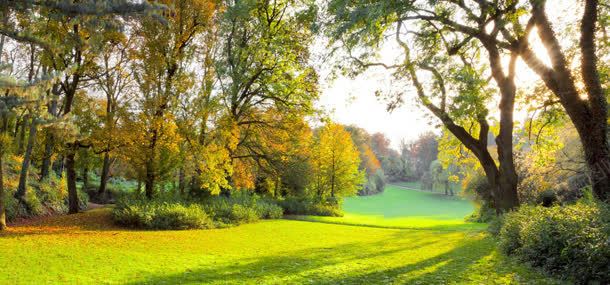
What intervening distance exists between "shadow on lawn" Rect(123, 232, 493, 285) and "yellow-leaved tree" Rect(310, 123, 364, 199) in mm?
20215

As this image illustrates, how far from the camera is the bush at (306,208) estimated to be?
2660 centimetres

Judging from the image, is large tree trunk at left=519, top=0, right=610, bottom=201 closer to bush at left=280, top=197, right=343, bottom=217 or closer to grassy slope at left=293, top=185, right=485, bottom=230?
bush at left=280, top=197, right=343, bottom=217

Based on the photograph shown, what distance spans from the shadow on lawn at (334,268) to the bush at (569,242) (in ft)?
4.67

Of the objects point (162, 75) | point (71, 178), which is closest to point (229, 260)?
point (162, 75)

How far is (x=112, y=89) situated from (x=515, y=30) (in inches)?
935

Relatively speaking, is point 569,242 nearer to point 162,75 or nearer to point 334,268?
point 334,268

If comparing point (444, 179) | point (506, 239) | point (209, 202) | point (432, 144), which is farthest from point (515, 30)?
point (432, 144)

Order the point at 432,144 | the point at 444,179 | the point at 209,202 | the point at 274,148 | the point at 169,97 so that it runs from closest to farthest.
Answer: the point at 169,97, the point at 209,202, the point at 274,148, the point at 444,179, the point at 432,144

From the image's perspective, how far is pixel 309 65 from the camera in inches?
804

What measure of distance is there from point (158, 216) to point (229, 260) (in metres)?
6.95

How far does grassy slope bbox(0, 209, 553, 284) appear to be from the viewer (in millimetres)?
6859

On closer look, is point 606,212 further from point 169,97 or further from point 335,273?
point 169,97

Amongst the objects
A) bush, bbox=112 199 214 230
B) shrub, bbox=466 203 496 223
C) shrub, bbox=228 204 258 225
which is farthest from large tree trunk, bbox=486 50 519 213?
bush, bbox=112 199 214 230

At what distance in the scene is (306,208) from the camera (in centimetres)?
2697
